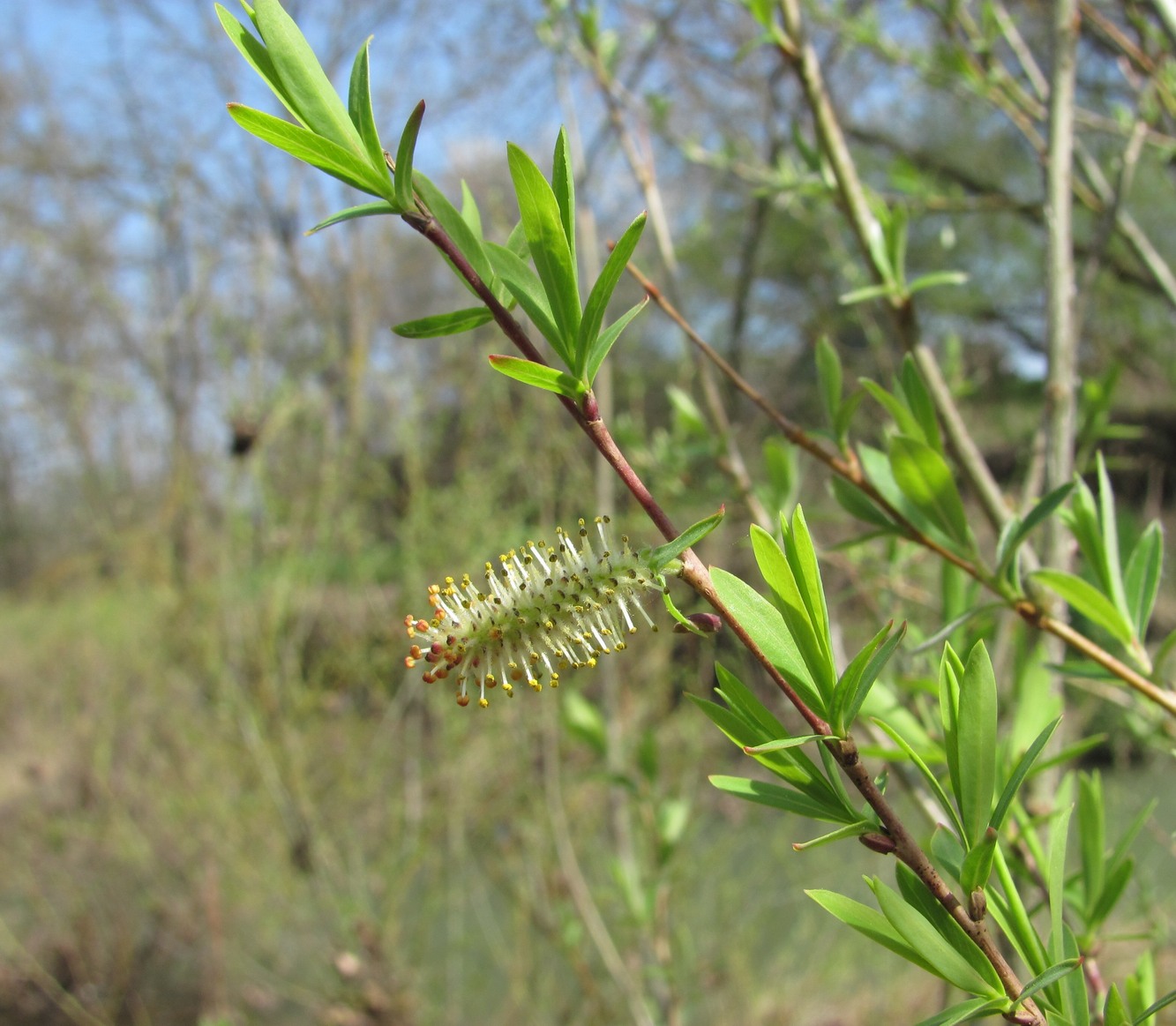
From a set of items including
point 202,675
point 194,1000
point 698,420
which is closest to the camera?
point 698,420

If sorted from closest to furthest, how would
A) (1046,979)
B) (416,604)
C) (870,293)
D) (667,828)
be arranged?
(1046,979)
(870,293)
(667,828)
(416,604)

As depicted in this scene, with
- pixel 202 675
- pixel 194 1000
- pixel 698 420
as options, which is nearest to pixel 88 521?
pixel 202 675

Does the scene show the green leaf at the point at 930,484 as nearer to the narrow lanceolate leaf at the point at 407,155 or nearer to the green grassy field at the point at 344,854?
the narrow lanceolate leaf at the point at 407,155

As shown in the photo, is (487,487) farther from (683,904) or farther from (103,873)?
(103,873)

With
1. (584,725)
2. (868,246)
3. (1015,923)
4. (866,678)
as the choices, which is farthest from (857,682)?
(584,725)

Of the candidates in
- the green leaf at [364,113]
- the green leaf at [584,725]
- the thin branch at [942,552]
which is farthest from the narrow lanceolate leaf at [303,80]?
the green leaf at [584,725]

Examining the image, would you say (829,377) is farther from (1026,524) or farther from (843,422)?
(1026,524)

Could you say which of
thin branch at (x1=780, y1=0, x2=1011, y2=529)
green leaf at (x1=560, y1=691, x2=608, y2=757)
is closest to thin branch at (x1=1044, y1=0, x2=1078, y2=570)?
thin branch at (x1=780, y1=0, x2=1011, y2=529)
